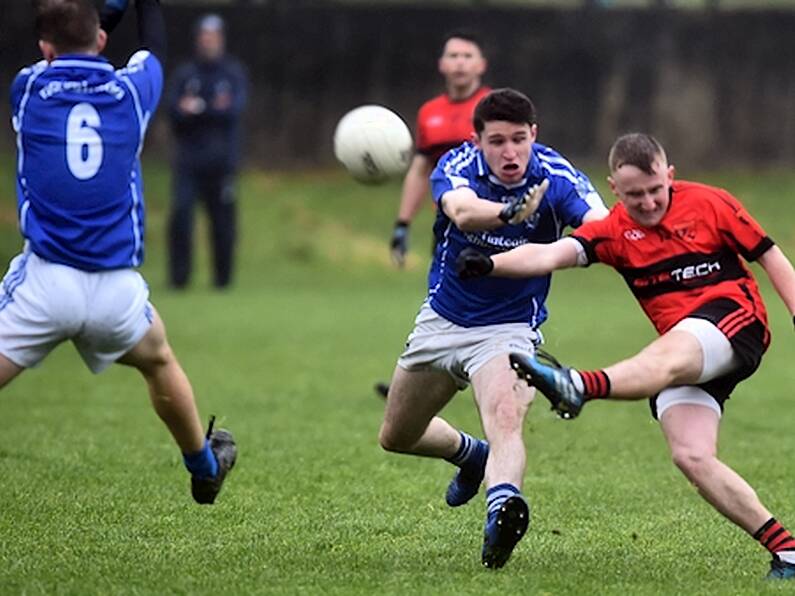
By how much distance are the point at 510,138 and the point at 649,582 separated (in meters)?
1.76

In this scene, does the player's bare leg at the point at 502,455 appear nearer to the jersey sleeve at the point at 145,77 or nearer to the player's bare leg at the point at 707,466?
the player's bare leg at the point at 707,466

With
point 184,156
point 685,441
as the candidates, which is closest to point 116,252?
point 685,441

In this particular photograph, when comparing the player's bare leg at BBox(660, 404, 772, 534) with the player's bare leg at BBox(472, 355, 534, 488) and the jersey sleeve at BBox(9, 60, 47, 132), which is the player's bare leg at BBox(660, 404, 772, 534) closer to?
the player's bare leg at BBox(472, 355, 534, 488)

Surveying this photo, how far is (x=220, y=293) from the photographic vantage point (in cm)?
2002

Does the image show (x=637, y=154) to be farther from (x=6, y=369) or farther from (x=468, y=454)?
(x=6, y=369)

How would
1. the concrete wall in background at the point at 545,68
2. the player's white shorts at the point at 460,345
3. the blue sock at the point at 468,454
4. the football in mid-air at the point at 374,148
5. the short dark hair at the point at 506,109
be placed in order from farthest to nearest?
the concrete wall in background at the point at 545,68 → the football in mid-air at the point at 374,148 → the blue sock at the point at 468,454 → the player's white shorts at the point at 460,345 → the short dark hair at the point at 506,109

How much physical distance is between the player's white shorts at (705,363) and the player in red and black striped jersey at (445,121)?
5070 mm

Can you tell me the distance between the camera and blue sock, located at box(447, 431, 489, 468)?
23.8 ft

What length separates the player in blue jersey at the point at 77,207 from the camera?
5.78 metres

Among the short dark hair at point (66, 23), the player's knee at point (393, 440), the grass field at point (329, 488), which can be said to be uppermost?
the short dark hair at point (66, 23)

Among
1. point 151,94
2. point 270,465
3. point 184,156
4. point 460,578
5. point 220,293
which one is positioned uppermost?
point 151,94

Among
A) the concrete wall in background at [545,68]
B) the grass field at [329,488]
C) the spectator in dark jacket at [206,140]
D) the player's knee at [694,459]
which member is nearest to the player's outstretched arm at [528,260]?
the player's knee at [694,459]

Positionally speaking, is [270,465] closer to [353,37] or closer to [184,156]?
[184,156]

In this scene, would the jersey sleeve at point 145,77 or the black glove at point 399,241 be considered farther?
the black glove at point 399,241
